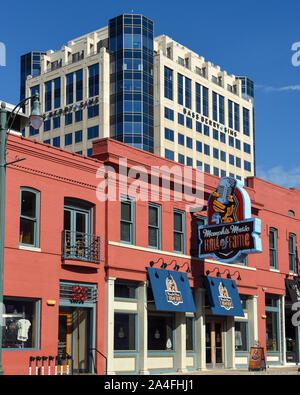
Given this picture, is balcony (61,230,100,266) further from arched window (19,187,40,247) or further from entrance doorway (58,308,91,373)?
entrance doorway (58,308,91,373)

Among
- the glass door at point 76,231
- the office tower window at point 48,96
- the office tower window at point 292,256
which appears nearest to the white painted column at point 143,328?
the glass door at point 76,231

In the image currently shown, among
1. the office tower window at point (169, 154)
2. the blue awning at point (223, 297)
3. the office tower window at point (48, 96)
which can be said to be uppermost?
the office tower window at point (48, 96)

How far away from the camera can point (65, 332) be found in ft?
87.3

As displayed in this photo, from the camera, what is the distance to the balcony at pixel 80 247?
86.8 ft

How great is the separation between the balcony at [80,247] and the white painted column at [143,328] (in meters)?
3.11

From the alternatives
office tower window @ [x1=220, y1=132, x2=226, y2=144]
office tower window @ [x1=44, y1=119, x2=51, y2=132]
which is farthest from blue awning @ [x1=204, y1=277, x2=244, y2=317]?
office tower window @ [x1=220, y1=132, x2=226, y2=144]

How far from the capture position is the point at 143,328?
29.1 meters

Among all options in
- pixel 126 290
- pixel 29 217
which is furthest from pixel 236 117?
pixel 29 217

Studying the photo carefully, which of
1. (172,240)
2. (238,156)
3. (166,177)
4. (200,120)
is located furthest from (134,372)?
(238,156)

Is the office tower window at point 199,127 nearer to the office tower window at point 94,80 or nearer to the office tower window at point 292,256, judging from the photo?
the office tower window at point 94,80

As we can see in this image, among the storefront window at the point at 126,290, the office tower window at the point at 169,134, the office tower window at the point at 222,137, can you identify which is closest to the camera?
the storefront window at the point at 126,290

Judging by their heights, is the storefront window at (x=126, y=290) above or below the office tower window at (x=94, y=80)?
below

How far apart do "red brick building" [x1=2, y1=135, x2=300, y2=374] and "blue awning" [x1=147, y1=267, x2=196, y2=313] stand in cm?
32
